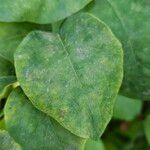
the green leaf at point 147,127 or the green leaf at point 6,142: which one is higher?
the green leaf at point 6,142

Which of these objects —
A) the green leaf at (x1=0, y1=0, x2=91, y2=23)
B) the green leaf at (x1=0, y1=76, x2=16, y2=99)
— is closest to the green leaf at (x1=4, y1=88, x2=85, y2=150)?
the green leaf at (x1=0, y1=76, x2=16, y2=99)

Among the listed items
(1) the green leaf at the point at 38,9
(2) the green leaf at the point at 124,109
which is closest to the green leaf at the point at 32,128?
(1) the green leaf at the point at 38,9

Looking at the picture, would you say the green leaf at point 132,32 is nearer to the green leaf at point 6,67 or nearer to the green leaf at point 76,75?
the green leaf at point 76,75

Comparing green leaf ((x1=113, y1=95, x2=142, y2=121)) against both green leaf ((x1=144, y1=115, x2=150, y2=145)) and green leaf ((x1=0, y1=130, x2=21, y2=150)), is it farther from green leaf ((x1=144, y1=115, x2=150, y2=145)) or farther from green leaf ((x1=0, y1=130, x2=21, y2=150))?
green leaf ((x1=0, y1=130, x2=21, y2=150))

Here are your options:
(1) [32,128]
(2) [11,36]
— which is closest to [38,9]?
(2) [11,36]

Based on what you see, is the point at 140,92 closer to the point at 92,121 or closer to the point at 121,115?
the point at 92,121

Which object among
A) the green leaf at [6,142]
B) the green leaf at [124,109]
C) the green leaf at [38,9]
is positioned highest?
the green leaf at [38,9]

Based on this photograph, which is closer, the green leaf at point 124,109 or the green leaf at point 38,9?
the green leaf at point 38,9

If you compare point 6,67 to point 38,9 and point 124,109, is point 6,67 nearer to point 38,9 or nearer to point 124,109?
point 38,9
